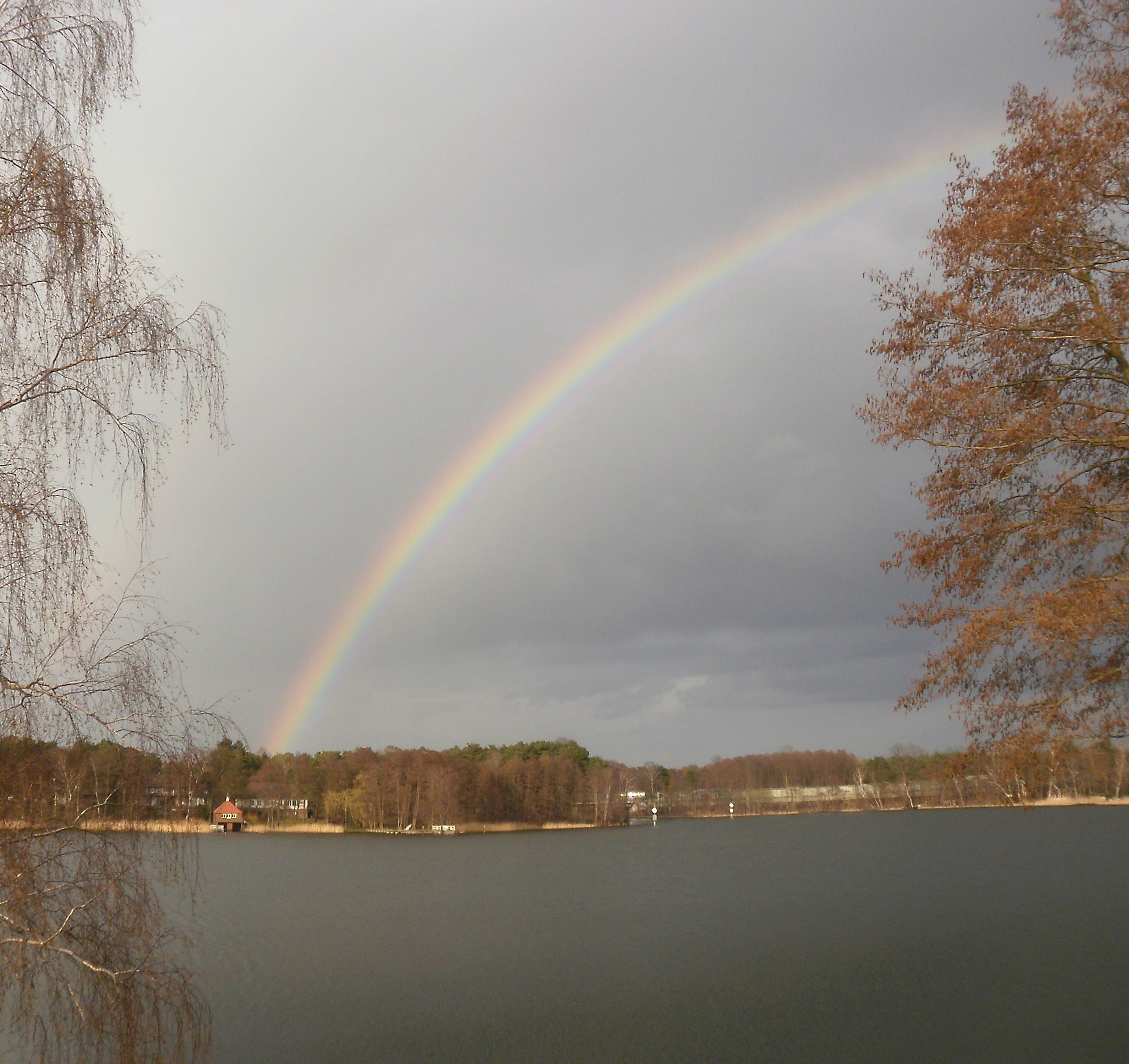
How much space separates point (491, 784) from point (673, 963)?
88.1 metres

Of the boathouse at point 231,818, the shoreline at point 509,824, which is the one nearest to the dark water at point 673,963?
the shoreline at point 509,824

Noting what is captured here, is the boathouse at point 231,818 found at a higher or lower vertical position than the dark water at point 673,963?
lower

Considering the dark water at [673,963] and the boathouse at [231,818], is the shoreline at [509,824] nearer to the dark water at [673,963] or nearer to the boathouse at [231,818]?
the boathouse at [231,818]

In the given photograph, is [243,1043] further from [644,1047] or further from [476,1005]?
[644,1047]

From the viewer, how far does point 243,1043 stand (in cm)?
1584

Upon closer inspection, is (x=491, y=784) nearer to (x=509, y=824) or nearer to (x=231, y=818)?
(x=509, y=824)

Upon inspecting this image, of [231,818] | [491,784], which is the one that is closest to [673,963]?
[491,784]

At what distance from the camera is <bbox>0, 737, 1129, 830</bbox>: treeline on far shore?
563 cm

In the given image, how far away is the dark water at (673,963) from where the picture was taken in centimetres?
1585

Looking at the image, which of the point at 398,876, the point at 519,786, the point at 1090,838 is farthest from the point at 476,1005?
the point at 519,786

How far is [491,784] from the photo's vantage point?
10806cm

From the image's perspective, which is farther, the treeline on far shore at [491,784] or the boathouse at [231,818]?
the boathouse at [231,818]

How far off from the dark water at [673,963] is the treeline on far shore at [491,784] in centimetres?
470

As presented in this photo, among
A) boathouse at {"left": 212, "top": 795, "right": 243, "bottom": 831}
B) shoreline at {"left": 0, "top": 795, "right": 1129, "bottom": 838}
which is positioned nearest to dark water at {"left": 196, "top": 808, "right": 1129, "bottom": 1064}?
shoreline at {"left": 0, "top": 795, "right": 1129, "bottom": 838}
